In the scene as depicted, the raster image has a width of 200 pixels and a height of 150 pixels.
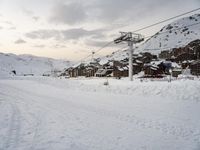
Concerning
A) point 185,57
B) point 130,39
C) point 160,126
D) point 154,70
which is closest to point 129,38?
point 130,39

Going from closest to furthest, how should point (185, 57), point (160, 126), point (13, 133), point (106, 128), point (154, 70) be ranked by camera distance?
1. point (13, 133)
2. point (106, 128)
3. point (160, 126)
4. point (154, 70)
5. point (185, 57)


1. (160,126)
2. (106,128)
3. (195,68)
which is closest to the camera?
(106,128)

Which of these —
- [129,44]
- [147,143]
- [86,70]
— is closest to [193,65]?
[129,44]

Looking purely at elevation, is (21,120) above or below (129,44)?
below

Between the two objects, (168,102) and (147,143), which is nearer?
(147,143)

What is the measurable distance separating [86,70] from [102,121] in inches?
4433

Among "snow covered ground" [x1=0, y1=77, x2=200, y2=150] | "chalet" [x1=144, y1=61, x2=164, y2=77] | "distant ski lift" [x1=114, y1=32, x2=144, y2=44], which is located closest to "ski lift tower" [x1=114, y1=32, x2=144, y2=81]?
"distant ski lift" [x1=114, y1=32, x2=144, y2=44]

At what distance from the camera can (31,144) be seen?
7.90m

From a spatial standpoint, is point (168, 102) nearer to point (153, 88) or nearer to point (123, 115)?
point (153, 88)

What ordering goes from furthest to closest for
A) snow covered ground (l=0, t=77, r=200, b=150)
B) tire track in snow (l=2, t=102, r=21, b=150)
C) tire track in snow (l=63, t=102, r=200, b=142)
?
tire track in snow (l=63, t=102, r=200, b=142) → snow covered ground (l=0, t=77, r=200, b=150) → tire track in snow (l=2, t=102, r=21, b=150)

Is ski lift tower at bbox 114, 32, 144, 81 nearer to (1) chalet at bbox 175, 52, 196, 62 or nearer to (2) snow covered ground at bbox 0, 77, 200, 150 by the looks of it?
(2) snow covered ground at bbox 0, 77, 200, 150

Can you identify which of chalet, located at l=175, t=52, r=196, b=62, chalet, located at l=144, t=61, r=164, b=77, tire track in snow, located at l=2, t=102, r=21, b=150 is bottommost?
tire track in snow, located at l=2, t=102, r=21, b=150

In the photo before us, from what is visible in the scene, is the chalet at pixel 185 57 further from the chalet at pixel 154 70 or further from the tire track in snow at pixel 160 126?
the tire track in snow at pixel 160 126

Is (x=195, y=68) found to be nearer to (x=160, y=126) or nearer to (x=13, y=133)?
(x=160, y=126)
